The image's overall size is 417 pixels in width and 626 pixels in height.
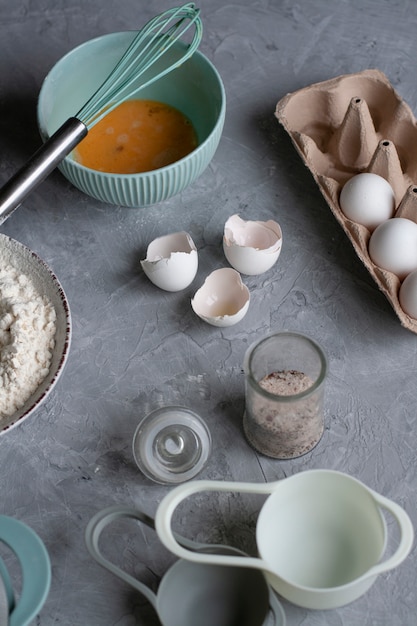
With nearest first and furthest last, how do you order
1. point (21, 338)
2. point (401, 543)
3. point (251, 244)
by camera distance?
point (401, 543) < point (21, 338) < point (251, 244)

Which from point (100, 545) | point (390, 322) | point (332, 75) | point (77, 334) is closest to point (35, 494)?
point (100, 545)

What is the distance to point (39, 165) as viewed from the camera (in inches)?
41.5

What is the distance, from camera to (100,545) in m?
0.97

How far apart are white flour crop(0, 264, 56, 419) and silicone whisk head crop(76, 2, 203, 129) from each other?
0.77ft

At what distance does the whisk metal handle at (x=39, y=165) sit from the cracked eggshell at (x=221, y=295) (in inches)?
9.9

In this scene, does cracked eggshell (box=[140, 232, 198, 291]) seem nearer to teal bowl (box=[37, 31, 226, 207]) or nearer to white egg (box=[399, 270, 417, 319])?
teal bowl (box=[37, 31, 226, 207])

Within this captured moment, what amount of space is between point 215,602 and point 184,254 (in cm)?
43

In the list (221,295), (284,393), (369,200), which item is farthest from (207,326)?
(369,200)

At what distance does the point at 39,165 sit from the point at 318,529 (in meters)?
0.56

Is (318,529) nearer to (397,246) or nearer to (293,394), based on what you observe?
(293,394)

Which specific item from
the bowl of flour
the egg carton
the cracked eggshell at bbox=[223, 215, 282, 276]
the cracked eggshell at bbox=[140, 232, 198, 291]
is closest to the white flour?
the bowl of flour

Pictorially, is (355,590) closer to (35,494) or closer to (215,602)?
(215,602)

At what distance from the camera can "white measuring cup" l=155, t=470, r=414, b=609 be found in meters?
0.86

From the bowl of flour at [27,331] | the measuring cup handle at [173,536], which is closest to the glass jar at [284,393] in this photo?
the measuring cup handle at [173,536]
